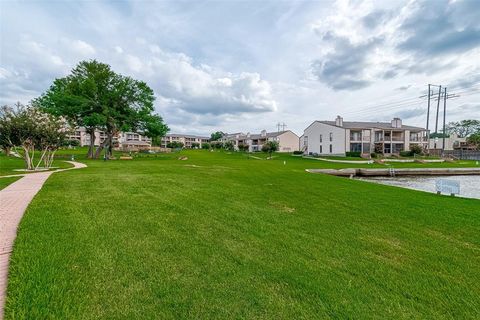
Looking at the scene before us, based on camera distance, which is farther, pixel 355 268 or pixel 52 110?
pixel 52 110

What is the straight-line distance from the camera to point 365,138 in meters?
51.1

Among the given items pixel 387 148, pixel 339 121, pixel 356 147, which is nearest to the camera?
pixel 356 147

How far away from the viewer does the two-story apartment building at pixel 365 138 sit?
165ft

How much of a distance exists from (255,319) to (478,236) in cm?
592

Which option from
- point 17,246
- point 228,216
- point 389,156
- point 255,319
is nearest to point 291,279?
point 255,319

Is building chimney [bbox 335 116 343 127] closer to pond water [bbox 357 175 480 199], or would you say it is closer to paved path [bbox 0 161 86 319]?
pond water [bbox 357 175 480 199]

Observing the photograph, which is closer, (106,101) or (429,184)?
(429,184)

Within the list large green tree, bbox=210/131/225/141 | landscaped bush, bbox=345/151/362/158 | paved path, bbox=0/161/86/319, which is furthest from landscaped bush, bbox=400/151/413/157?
large green tree, bbox=210/131/225/141

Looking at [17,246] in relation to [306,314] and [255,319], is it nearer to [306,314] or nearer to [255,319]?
[255,319]

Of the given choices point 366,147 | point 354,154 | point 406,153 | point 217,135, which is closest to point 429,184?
→ point 354,154

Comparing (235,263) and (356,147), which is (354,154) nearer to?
(356,147)

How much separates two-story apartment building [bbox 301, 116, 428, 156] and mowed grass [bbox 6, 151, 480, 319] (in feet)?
150

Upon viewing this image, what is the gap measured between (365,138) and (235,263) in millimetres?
53696

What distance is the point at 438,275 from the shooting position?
3781 millimetres
